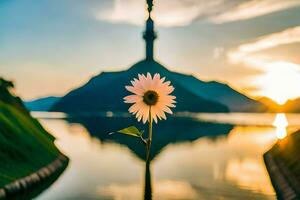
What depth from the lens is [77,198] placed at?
45.8 meters

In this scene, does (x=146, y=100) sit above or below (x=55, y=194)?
above

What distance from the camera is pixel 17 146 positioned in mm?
51406

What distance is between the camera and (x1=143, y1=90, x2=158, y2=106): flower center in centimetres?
414

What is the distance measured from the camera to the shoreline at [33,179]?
38.2 metres

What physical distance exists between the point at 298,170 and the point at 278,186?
181 inches

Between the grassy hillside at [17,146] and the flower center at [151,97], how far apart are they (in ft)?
118

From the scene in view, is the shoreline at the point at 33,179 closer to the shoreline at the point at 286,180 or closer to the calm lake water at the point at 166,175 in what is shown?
the calm lake water at the point at 166,175

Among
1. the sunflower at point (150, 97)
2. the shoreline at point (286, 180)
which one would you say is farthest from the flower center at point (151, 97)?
the shoreline at point (286, 180)

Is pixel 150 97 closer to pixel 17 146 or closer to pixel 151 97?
pixel 151 97

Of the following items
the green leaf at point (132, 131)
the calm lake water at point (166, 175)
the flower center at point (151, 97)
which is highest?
the flower center at point (151, 97)

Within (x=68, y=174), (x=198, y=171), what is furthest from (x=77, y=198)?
(x=198, y=171)

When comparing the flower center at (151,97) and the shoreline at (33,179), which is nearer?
the flower center at (151,97)

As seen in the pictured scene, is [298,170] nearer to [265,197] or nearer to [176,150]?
[265,197]

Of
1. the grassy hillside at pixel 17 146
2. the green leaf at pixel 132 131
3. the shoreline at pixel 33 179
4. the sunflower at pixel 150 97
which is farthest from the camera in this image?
the grassy hillside at pixel 17 146
